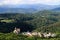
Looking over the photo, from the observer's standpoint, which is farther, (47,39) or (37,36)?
(37,36)

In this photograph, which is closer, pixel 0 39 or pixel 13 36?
pixel 0 39

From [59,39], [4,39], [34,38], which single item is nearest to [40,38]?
[34,38]

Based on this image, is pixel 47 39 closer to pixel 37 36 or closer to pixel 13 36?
pixel 37 36

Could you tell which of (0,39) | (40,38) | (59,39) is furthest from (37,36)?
(0,39)

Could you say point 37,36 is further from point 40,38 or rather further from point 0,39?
point 0,39

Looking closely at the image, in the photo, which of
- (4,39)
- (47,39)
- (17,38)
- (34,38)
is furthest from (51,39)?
(4,39)

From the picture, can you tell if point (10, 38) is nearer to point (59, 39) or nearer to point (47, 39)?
point (47, 39)

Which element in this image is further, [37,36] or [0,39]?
[37,36]
